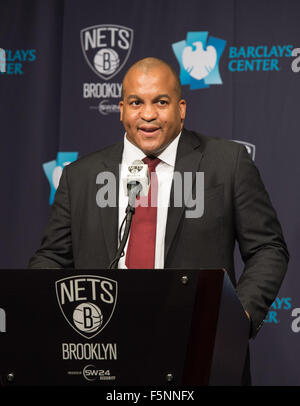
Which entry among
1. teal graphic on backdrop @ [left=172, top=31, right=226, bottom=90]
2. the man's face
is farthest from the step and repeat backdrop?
the man's face

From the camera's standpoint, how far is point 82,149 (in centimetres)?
438

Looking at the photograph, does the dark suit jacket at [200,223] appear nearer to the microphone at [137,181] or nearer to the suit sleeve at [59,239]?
the suit sleeve at [59,239]

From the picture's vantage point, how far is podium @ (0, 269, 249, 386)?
5.33ft

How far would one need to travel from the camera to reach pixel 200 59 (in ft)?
13.9

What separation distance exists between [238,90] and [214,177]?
65.9 inches

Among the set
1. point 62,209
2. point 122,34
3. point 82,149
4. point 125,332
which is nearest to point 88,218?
point 62,209

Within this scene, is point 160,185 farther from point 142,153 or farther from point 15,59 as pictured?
point 15,59

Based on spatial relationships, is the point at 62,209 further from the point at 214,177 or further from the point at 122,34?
the point at 122,34

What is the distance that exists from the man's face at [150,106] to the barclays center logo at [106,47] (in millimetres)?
1750

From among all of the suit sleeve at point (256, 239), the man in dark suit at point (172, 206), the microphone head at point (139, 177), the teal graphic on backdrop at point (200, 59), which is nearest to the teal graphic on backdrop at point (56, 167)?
the teal graphic on backdrop at point (200, 59)

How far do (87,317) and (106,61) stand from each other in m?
2.95

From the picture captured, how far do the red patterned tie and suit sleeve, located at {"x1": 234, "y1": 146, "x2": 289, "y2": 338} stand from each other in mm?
310

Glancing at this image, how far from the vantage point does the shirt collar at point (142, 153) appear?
2709mm

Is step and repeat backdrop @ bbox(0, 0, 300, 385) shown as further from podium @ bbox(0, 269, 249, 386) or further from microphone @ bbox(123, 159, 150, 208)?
podium @ bbox(0, 269, 249, 386)
